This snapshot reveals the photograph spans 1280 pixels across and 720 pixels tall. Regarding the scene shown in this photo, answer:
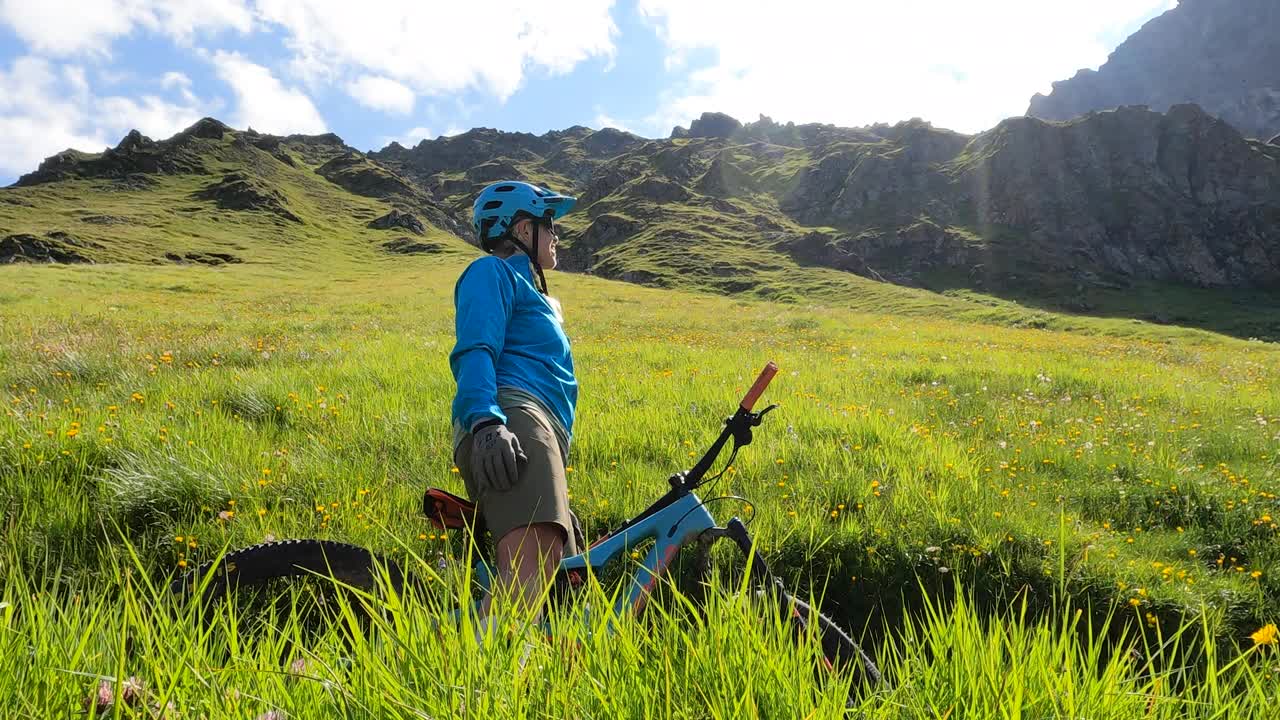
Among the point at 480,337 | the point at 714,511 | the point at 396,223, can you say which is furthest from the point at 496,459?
the point at 396,223

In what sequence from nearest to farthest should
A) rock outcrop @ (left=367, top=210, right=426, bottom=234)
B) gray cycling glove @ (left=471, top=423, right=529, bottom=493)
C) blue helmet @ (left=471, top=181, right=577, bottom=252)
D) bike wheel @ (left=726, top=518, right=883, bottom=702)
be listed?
bike wheel @ (left=726, top=518, right=883, bottom=702), gray cycling glove @ (left=471, top=423, right=529, bottom=493), blue helmet @ (left=471, top=181, right=577, bottom=252), rock outcrop @ (left=367, top=210, right=426, bottom=234)

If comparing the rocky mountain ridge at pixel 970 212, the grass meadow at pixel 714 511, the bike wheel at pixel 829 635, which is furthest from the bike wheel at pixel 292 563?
the rocky mountain ridge at pixel 970 212

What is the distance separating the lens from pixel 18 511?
3461 millimetres

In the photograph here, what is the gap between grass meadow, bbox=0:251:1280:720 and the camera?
1518 mm

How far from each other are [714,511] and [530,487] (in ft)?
6.67

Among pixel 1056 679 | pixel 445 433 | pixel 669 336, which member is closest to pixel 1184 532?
pixel 1056 679

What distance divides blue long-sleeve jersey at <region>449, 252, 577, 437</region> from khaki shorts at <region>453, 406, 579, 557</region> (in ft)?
0.53

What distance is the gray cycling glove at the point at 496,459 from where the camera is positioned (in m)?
2.61

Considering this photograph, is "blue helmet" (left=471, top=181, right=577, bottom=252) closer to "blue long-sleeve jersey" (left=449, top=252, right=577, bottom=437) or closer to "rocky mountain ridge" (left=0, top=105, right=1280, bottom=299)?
"blue long-sleeve jersey" (left=449, top=252, right=577, bottom=437)

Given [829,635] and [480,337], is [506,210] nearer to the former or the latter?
[480,337]

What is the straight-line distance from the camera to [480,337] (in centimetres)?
304

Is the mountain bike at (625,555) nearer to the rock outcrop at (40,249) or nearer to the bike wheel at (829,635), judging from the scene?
the bike wheel at (829,635)

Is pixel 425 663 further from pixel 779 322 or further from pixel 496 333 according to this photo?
pixel 779 322

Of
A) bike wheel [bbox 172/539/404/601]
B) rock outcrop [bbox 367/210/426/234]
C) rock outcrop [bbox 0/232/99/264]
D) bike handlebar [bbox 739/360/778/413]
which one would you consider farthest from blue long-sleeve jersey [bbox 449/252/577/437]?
rock outcrop [bbox 367/210/426/234]
